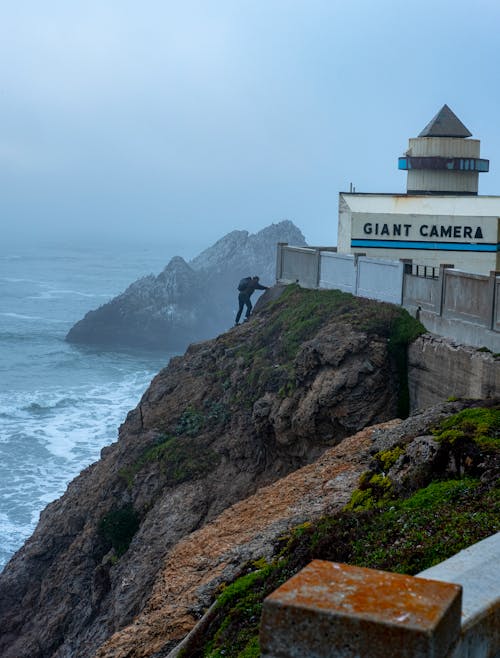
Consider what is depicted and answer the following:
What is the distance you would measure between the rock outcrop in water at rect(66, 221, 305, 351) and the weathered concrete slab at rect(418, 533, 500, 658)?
82.6 m

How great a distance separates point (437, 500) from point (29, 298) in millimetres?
124996

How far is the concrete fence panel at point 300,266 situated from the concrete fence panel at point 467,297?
6948 mm

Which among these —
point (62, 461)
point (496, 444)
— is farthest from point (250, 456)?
point (62, 461)

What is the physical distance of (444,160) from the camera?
97.5 feet

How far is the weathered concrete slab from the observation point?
4082 millimetres

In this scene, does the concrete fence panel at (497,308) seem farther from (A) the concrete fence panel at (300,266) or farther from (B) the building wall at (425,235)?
(A) the concrete fence panel at (300,266)

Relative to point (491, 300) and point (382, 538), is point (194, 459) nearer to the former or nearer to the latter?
point (491, 300)

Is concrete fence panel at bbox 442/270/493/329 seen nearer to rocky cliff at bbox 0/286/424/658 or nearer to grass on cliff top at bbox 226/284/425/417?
grass on cliff top at bbox 226/284/425/417

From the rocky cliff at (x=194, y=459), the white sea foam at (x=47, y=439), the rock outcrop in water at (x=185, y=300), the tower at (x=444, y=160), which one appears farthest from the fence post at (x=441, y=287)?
the rock outcrop in water at (x=185, y=300)

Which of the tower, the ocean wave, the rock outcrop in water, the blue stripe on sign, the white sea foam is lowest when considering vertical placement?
the white sea foam

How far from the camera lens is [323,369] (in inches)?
792

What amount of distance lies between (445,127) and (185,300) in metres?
67.6

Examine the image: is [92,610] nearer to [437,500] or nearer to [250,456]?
[250,456]

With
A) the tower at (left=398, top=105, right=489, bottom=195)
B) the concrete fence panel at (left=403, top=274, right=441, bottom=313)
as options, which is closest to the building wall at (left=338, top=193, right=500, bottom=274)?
the concrete fence panel at (left=403, top=274, right=441, bottom=313)
